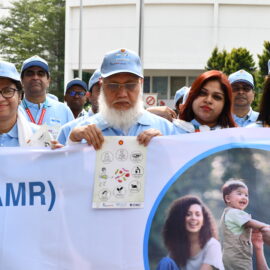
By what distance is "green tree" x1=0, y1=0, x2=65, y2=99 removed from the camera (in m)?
46.4

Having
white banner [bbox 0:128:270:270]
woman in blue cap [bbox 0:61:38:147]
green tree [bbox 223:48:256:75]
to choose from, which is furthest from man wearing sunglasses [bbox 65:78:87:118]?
green tree [bbox 223:48:256:75]

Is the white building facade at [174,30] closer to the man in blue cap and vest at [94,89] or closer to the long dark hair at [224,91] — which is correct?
the man in blue cap and vest at [94,89]

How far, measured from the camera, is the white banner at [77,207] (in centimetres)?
323

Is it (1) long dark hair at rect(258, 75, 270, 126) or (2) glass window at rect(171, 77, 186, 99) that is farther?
(2) glass window at rect(171, 77, 186, 99)

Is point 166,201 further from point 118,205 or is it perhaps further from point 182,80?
point 182,80

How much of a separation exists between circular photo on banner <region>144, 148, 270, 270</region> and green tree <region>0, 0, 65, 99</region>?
144ft

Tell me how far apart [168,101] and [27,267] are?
41872 millimetres

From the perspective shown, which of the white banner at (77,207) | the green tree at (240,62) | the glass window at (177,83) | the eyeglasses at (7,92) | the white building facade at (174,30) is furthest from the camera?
the glass window at (177,83)

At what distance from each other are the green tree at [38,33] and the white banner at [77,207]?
143 ft

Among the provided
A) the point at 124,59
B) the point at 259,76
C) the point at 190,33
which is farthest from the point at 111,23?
the point at 124,59

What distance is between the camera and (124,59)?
348 cm

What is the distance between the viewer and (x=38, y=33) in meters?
46.9

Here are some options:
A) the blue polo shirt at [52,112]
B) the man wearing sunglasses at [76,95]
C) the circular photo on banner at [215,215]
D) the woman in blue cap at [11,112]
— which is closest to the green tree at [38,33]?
the man wearing sunglasses at [76,95]

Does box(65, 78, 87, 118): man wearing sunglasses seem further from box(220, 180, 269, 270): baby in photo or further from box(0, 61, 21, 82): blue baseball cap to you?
box(220, 180, 269, 270): baby in photo
